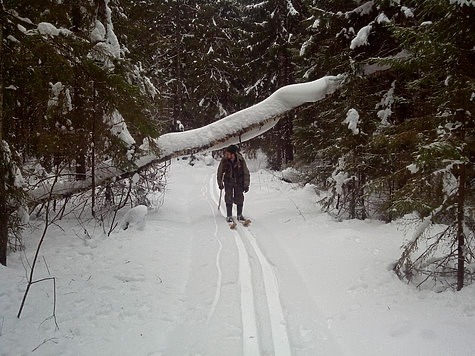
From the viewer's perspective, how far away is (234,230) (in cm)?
889

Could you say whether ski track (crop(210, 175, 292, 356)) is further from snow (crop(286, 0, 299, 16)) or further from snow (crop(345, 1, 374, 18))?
snow (crop(286, 0, 299, 16))

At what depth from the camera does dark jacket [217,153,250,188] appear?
10.3 metres

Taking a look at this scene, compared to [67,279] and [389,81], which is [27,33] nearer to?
[67,279]

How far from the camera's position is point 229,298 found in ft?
16.6

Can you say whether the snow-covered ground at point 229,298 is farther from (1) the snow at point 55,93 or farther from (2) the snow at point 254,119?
(1) the snow at point 55,93

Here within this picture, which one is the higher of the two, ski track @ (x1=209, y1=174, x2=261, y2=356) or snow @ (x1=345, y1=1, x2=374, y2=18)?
snow @ (x1=345, y1=1, x2=374, y2=18)

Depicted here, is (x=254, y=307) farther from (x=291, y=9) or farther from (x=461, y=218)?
(x=291, y=9)

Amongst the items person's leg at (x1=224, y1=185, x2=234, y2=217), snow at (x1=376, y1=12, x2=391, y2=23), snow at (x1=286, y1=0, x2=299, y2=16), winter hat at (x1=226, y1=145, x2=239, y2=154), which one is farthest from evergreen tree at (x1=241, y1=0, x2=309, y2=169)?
snow at (x1=376, y1=12, x2=391, y2=23)

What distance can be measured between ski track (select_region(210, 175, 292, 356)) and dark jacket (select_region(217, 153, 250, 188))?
290 centimetres

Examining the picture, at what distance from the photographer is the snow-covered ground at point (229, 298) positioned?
3930mm

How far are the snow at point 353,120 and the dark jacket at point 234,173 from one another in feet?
11.0

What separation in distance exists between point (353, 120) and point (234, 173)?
378 cm

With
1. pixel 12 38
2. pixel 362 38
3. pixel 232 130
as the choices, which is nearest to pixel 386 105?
pixel 362 38

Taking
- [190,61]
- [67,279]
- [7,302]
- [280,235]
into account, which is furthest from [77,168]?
[190,61]
